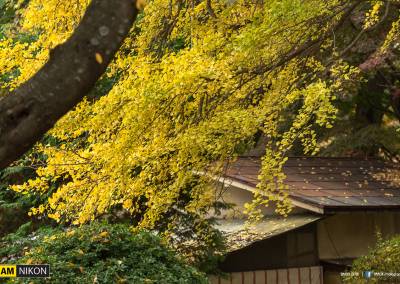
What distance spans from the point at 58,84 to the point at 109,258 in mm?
4251

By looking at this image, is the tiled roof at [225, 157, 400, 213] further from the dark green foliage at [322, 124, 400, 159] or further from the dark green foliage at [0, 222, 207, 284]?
the dark green foliage at [0, 222, 207, 284]

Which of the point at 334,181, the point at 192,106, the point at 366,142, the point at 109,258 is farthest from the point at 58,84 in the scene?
the point at 366,142

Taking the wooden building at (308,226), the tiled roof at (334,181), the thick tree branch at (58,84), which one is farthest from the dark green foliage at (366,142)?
the thick tree branch at (58,84)

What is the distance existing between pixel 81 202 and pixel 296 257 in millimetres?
5199

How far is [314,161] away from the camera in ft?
55.2

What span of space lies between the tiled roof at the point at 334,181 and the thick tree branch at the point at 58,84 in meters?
8.48

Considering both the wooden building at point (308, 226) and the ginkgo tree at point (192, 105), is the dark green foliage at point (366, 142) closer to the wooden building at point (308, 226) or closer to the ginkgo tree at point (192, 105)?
the wooden building at point (308, 226)

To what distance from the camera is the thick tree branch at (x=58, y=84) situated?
4465 mm

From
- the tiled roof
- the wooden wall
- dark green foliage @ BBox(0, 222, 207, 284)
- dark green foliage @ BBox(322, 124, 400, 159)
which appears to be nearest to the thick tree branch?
dark green foliage @ BBox(0, 222, 207, 284)

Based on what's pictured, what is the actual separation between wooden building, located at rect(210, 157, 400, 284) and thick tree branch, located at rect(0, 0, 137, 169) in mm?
7531

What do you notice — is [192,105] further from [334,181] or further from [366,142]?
[366,142]

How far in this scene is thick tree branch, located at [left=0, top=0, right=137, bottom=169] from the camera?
4.46 meters

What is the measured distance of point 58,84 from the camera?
450 cm

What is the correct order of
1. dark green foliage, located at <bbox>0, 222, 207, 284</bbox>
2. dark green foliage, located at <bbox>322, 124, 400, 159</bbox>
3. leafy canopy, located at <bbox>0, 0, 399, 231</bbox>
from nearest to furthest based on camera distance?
dark green foliage, located at <bbox>0, 222, 207, 284</bbox>, leafy canopy, located at <bbox>0, 0, 399, 231</bbox>, dark green foliage, located at <bbox>322, 124, 400, 159</bbox>
